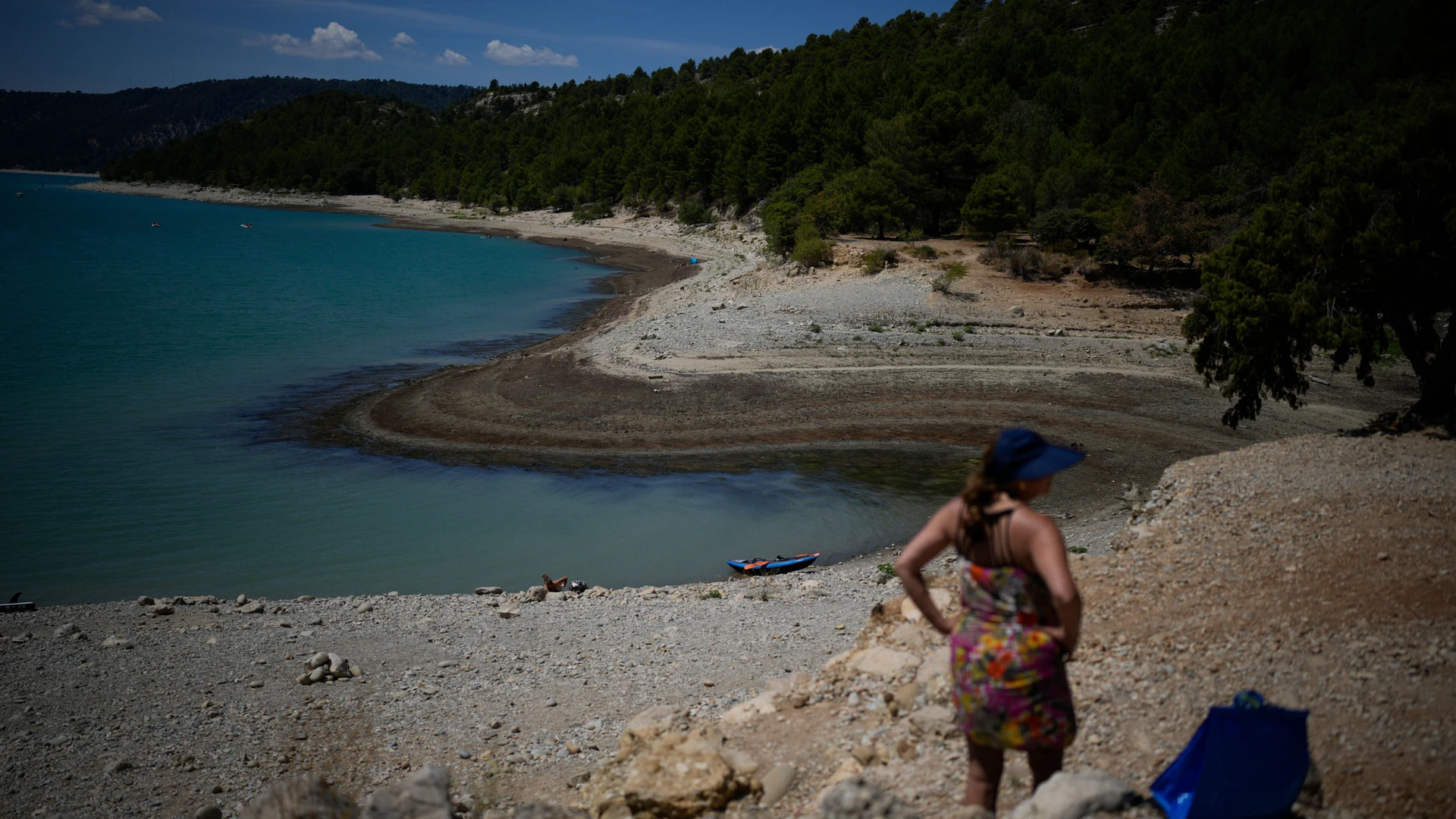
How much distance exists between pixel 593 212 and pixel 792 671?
303 feet

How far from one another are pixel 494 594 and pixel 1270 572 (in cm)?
1051

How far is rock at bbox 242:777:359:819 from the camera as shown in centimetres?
507

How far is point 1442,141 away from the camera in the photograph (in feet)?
41.1

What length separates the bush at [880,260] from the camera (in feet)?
126

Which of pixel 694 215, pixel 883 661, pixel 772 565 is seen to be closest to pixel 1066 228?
pixel 772 565

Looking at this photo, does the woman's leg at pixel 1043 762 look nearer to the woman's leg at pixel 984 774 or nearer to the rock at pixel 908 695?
the woman's leg at pixel 984 774

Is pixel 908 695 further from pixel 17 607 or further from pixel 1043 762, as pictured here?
pixel 17 607

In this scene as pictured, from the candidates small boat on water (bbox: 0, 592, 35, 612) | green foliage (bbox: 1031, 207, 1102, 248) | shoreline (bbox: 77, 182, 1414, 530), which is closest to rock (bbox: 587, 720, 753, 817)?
small boat on water (bbox: 0, 592, 35, 612)

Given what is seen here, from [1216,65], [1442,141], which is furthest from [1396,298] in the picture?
[1216,65]

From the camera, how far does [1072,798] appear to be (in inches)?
151

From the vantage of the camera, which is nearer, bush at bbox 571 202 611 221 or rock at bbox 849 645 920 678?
rock at bbox 849 645 920 678

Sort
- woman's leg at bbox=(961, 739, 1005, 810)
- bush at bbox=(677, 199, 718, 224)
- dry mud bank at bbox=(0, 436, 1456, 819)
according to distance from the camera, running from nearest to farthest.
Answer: woman's leg at bbox=(961, 739, 1005, 810) < dry mud bank at bbox=(0, 436, 1456, 819) < bush at bbox=(677, 199, 718, 224)

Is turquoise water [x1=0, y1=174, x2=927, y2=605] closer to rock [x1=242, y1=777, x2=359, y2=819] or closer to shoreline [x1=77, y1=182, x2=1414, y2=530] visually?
shoreline [x1=77, y1=182, x2=1414, y2=530]

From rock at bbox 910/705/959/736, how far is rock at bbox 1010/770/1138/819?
166 centimetres
